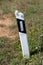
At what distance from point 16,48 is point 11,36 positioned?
0.63 m

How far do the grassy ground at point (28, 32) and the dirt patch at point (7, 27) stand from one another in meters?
0.20

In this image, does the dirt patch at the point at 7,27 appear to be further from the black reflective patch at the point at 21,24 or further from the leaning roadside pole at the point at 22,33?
the black reflective patch at the point at 21,24

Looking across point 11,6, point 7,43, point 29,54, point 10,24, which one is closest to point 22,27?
point 29,54

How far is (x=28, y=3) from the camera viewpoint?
7.70 m

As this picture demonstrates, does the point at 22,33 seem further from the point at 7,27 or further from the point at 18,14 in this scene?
the point at 7,27

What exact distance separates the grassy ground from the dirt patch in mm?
195

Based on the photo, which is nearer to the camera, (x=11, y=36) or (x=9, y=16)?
(x=11, y=36)

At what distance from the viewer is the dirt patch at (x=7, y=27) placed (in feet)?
20.3

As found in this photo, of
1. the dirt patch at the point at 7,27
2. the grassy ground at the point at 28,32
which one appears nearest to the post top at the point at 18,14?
the grassy ground at the point at 28,32

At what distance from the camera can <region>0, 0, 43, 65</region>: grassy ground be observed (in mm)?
5172

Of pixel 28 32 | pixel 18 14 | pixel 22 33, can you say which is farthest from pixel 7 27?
pixel 18 14

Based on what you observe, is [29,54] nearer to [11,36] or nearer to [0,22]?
[11,36]

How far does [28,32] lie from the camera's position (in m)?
6.16

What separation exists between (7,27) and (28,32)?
658 mm
